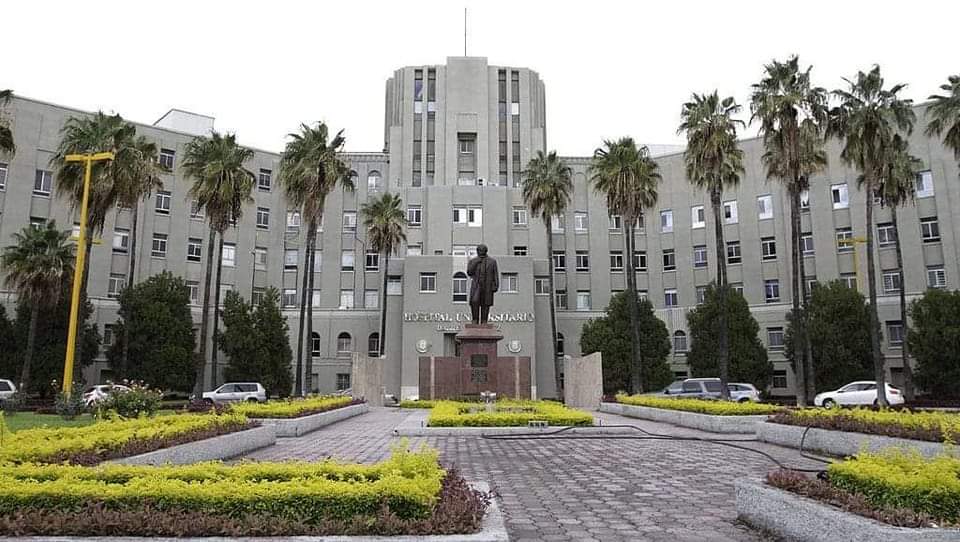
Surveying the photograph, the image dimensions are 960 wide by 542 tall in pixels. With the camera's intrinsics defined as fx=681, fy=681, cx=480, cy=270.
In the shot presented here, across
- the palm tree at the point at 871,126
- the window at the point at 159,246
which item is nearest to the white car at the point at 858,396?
the palm tree at the point at 871,126

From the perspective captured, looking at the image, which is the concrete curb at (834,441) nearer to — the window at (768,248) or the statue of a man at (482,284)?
the statue of a man at (482,284)

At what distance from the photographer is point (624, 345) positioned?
4466 centimetres

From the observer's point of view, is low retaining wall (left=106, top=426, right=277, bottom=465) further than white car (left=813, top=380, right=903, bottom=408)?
No

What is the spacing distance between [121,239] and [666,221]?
4039cm

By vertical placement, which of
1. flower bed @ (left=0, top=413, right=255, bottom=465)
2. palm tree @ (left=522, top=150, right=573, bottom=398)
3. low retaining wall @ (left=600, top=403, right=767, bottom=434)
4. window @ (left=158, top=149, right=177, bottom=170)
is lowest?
low retaining wall @ (left=600, top=403, right=767, bottom=434)

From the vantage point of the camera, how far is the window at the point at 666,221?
5388 centimetres

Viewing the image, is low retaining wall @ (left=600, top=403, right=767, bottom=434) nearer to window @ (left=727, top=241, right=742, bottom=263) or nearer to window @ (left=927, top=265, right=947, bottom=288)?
window @ (left=727, top=241, right=742, bottom=263)

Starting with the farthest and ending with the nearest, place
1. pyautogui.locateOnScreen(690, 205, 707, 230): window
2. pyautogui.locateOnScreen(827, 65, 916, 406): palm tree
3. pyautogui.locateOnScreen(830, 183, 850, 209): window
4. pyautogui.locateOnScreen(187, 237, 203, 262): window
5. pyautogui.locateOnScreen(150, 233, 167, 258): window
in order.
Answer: pyautogui.locateOnScreen(690, 205, 707, 230): window → pyautogui.locateOnScreen(187, 237, 203, 262): window → pyautogui.locateOnScreen(150, 233, 167, 258): window → pyautogui.locateOnScreen(830, 183, 850, 209): window → pyautogui.locateOnScreen(827, 65, 916, 406): palm tree

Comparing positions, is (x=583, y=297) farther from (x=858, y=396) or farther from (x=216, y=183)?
(x=216, y=183)

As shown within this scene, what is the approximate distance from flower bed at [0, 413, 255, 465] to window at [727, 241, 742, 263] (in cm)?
4415

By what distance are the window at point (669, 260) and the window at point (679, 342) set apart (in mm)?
5111

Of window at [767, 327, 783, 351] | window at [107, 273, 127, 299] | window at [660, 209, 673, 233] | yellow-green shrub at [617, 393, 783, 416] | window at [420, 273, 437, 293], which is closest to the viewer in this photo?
yellow-green shrub at [617, 393, 783, 416]

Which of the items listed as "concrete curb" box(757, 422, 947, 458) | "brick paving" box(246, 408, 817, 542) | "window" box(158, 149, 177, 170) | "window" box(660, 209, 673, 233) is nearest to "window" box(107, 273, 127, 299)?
"window" box(158, 149, 177, 170)

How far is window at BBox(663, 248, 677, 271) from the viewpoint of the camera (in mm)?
53281
